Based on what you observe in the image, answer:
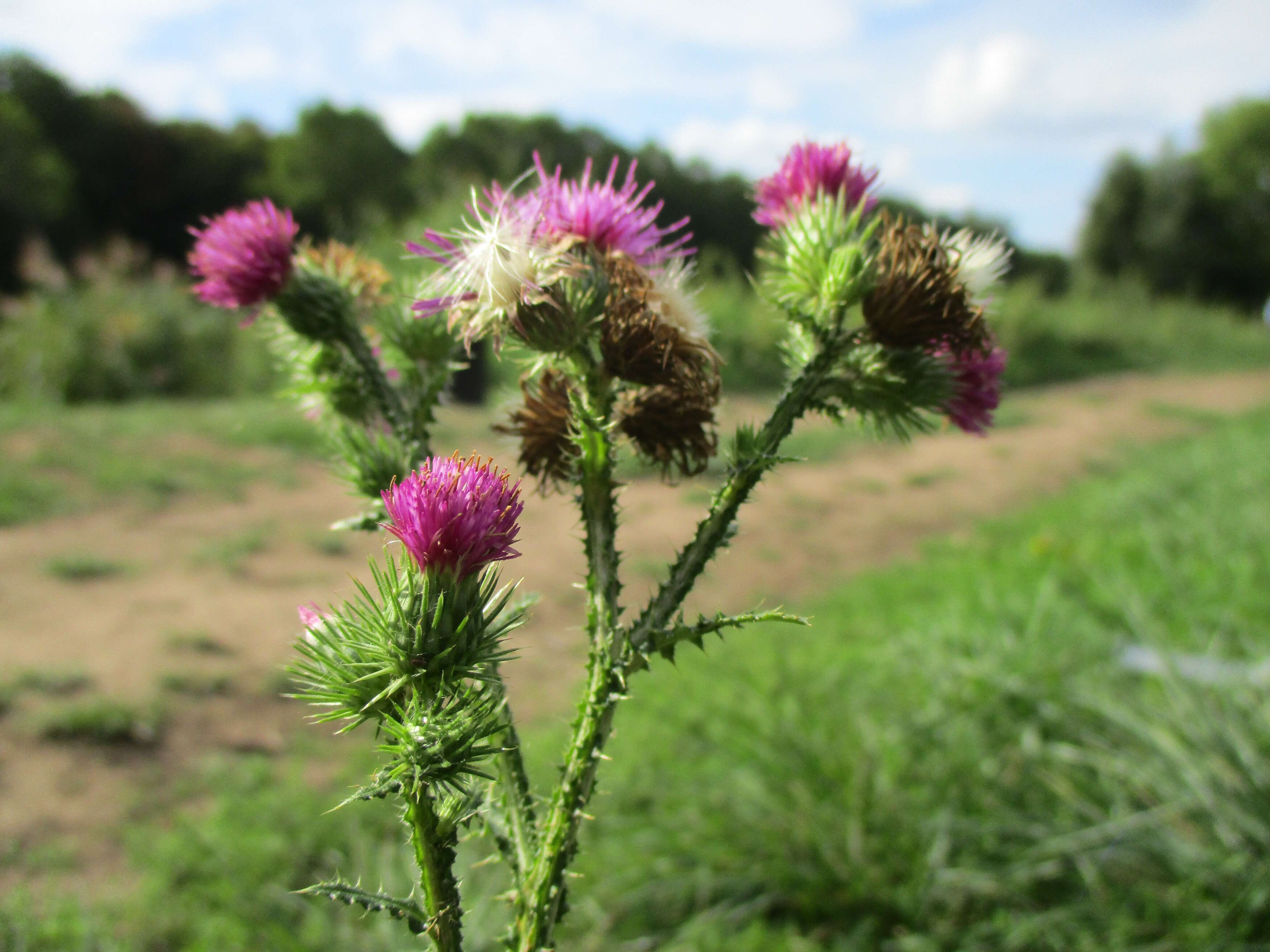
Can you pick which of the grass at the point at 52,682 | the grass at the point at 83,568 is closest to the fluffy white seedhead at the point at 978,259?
the grass at the point at 52,682

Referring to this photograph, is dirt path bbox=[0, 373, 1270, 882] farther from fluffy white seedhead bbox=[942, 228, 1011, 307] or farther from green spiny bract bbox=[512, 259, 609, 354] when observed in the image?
fluffy white seedhead bbox=[942, 228, 1011, 307]

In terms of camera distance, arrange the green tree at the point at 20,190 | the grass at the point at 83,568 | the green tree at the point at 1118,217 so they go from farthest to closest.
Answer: the green tree at the point at 1118,217
the green tree at the point at 20,190
the grass at the point at 83,568

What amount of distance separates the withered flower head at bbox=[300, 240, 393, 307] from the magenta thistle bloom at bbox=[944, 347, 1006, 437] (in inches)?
26.4

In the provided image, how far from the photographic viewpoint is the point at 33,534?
6.27 meters

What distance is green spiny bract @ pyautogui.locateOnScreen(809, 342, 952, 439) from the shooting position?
3.14 ft

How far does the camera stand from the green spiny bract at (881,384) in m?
0.96

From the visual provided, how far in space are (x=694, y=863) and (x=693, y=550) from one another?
2.64 metres

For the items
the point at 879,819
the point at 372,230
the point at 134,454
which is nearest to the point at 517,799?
the point at 879,819

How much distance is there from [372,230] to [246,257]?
485 inches

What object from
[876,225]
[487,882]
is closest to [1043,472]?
[487,882]

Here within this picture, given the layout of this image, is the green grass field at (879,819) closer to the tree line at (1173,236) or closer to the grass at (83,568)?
the grass at (83,568)

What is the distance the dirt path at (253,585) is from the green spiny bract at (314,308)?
402 mm

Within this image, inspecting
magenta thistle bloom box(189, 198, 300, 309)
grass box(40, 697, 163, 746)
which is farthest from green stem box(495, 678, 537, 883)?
grass box(40, 697, 163, 746)

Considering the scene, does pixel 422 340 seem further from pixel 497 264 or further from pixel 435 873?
pixel 435 873
